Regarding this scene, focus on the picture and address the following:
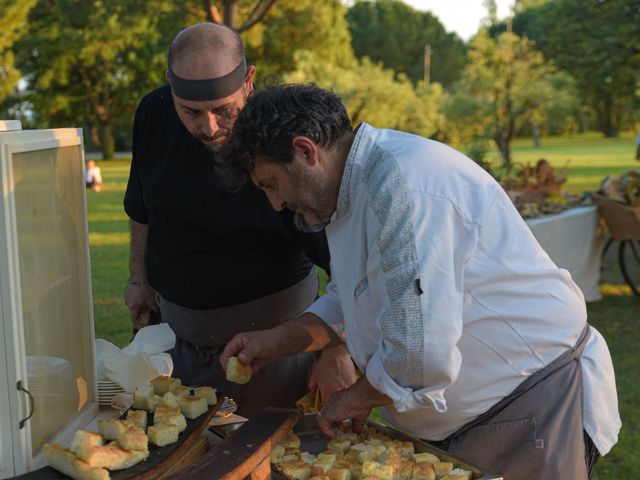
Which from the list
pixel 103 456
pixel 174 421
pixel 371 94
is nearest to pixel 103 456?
pixel 103 456

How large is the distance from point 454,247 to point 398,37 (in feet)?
186

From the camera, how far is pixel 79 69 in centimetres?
3312

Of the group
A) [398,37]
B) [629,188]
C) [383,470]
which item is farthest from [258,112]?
[398,37]

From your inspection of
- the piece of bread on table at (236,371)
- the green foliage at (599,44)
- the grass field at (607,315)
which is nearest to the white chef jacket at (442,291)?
the piece of bread on table at (236,371)

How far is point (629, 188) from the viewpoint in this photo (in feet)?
22.5

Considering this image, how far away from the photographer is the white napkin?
78.3 inches

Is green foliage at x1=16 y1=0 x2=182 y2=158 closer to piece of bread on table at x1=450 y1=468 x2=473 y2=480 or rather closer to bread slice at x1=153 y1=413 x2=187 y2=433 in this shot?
bread slice at x1=153 y1=413 x2=187 y2=433

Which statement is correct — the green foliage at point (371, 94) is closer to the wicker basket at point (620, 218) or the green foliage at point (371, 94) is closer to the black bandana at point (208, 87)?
the wicker basket at point (620, 218)

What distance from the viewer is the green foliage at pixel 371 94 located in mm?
26094

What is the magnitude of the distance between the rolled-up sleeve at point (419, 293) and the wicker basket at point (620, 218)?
18.1 ft

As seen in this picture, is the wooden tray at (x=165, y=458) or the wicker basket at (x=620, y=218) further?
the wicker basket at (x=620, y=218)

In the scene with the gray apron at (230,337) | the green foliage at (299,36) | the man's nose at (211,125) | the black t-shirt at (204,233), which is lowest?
the gray apron at (230,337)

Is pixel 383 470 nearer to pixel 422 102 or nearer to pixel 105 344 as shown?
pixel 105 344

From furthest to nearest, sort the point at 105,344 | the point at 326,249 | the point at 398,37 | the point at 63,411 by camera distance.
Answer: the point at 398,37 < the point at 326,249 < the point at 105,344 < the point at 63,411
